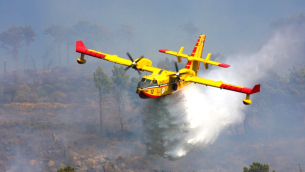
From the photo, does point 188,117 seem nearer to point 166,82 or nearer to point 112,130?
point 166,82

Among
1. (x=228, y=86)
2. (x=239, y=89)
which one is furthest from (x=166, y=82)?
(x=239, y=89)

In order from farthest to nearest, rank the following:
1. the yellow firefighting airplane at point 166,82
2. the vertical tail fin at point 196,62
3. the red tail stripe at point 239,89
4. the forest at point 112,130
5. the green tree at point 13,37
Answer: the green tree at point 13,37 < the forest at point 112,130 < the vertical tail fin at point 196,62 < the red tail stripe at point 239,89 < the yellow firefighting airplane at point 166,82

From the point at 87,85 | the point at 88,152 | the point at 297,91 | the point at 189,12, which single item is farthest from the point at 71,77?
the point at 189,12

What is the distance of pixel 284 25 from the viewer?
108312mm

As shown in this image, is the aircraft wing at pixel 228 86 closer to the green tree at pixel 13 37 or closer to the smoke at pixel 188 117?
the smoke at pixel 188 117

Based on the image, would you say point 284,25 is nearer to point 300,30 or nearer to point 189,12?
point 300,30

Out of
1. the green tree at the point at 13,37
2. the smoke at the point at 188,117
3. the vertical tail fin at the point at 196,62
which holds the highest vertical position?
the green tree at the point at 13,37

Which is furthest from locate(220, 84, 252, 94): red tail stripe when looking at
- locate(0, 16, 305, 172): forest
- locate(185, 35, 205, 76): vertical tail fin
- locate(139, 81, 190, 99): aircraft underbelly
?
locate(0, 16, 305, 172): forest

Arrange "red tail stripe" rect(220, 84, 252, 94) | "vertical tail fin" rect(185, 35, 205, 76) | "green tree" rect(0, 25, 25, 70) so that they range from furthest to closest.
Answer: "green tree" rect(0, 25, 25, 70) → "vertical tail fin" rect(185, 35, 205, 76) → "red tail stripe" rect(220, 84, 252, 94)

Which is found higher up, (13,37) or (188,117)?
(13,37)

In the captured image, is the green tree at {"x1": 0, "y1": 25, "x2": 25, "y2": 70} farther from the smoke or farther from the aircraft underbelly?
the aircraft underbelly

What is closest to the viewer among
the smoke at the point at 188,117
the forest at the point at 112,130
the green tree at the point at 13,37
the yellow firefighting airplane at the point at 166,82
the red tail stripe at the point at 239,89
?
the yellow firefighting airplane at the point at 166,82

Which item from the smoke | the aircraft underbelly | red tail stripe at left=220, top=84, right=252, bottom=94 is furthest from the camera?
the smoke

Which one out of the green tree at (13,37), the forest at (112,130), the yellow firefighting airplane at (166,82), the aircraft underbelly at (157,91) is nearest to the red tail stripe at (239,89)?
the yellow firefighting airplane at (166,82)
